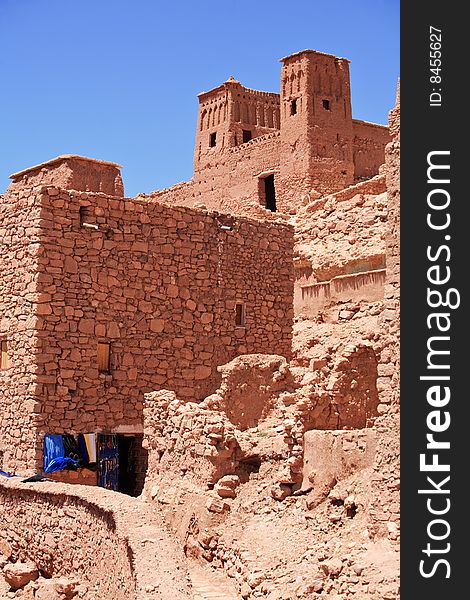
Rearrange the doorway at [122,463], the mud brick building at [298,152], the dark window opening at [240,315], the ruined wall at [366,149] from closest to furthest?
the doorway at [122,463] < the dark window opening at [240,315] < the mud brick building at [298,152] < the ruined wall at [366,149]

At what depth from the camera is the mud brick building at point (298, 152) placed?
121 feet

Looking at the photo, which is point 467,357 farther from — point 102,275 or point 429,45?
point 102,275

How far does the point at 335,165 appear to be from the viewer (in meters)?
37.1

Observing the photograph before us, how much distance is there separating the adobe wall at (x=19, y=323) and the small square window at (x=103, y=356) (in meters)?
1.15

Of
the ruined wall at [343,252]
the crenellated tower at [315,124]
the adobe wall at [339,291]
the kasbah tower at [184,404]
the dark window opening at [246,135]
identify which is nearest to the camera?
the kasbah tower at [184,404]

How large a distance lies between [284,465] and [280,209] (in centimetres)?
2580

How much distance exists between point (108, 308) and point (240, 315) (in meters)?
2.74

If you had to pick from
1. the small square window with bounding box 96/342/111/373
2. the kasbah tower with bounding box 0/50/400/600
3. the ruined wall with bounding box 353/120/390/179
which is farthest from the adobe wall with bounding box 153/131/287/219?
the small square window with bounding box 96/342/111/373

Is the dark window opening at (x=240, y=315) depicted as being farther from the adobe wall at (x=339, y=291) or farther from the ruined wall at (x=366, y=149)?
the ruined wall at (x=366, y=149)

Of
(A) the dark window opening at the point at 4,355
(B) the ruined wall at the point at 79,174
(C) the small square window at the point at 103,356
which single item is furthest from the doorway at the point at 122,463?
(B) the ruined wall at the point at 79,174

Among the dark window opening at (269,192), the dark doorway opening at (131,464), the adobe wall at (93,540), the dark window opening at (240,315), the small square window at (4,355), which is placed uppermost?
the dark window opening at (269,192)

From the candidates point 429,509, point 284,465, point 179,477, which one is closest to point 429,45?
point 429,509

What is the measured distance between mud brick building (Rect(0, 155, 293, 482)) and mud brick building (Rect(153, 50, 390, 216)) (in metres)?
17.9

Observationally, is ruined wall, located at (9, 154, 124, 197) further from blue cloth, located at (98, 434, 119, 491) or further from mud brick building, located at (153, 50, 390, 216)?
mud brick building, located at (153, 50, 390, 216)
